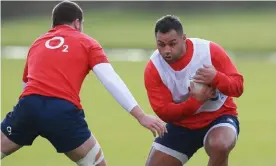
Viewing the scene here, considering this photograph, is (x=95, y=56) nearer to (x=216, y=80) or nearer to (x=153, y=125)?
(x=153, y=125)

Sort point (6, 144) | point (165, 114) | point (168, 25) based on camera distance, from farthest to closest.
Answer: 1. point (165, 114)
2. point (168, 25)
3. point (6, 144)

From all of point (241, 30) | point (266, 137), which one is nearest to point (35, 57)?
point (266, 137)

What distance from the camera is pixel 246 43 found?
32.0 m

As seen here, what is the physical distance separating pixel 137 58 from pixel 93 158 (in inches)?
743

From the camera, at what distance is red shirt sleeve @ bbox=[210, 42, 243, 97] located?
8836 millimetres

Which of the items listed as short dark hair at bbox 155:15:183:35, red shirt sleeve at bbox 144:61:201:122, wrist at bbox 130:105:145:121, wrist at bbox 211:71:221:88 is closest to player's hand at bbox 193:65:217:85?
wrist at bbox 211:71:221:88

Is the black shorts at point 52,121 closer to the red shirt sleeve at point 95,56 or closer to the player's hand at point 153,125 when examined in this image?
the red shirt sleeve at point 95,56

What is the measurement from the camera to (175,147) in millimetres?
9570

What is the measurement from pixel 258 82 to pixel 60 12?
538 inches

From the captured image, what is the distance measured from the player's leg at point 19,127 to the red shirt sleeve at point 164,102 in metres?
1.27

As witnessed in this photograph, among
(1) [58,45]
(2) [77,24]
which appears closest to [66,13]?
(2) [77,24]

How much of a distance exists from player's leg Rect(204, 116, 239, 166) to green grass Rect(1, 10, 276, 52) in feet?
68.3

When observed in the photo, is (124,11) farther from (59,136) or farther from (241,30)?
(59,136)

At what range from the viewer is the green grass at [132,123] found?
1286cm
